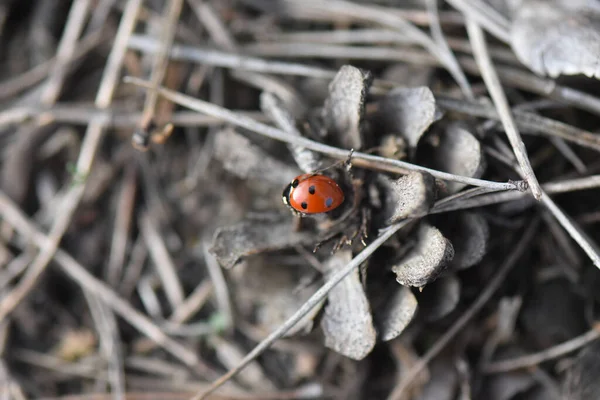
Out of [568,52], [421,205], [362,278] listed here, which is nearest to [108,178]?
[362,278]

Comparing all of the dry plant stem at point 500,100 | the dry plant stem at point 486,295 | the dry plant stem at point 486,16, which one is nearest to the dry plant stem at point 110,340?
the dry plant stem at point 486,295

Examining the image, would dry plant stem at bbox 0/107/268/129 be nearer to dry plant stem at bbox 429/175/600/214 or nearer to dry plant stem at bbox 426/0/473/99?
dry plant stem at bbox 426/0/473/99

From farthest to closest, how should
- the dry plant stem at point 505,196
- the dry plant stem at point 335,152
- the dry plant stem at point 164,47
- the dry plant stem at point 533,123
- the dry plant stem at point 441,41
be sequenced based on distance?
the dry plant stem at point 164,47 < the dry plant stem at point 441,41 < the dry plant stem at point 533,123 < the dry plant stem at point 505,196 < the dry plant stem at point 335,152

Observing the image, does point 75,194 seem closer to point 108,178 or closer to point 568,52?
point 108,178

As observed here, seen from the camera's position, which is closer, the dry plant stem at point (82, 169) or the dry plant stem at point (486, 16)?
the dry plant stem at point (486, 16)

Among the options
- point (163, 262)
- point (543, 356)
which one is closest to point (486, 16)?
point (543, 356)

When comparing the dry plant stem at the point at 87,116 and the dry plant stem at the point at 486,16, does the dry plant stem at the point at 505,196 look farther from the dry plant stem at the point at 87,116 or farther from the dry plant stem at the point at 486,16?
the dry plant stem at the point at 87,116

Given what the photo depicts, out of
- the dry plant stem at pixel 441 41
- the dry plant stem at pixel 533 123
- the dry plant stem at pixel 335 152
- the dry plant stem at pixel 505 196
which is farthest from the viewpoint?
the dry plant stem at pixel 441 41

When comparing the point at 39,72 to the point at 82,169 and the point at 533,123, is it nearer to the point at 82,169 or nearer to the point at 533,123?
the point at 82,169
